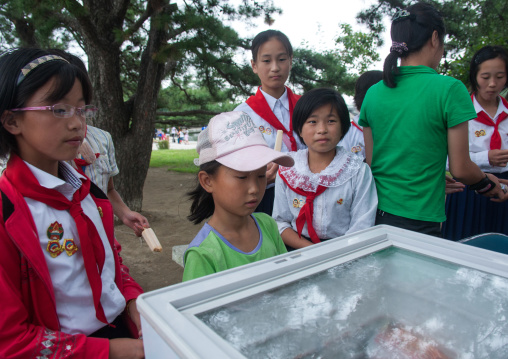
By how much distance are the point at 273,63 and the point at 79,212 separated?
139 cm

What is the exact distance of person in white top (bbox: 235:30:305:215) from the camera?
80.3 inches

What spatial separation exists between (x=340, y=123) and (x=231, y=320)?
1205 millimetres

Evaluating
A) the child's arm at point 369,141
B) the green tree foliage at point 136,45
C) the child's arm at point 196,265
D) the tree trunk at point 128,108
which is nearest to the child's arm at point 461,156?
the child's arm at point 369,141

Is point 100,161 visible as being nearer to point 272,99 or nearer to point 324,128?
point 272,99

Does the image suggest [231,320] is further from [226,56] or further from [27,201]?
[226,56]

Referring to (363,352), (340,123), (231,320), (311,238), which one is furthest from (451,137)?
(231,320)

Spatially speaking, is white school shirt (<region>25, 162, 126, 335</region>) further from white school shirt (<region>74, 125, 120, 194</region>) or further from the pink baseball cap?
white school shirt (<region>74, 125, 120, 194</region>)

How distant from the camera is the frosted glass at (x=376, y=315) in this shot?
0.64 metres

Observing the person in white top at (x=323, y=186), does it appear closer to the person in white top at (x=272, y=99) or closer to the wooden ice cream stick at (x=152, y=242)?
the person in white top at (x=272, y=99)

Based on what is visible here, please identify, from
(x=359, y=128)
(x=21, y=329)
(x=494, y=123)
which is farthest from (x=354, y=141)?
(x=21, y=329)

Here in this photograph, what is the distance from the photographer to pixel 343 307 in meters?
0.75

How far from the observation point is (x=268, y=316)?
0.67m

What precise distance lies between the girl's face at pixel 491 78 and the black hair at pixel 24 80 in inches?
92.9

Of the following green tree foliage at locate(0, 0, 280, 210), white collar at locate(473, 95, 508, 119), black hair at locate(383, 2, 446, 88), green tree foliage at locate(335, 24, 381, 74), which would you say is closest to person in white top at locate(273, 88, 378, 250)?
black hair at locate(383, 2, 446, 88)
